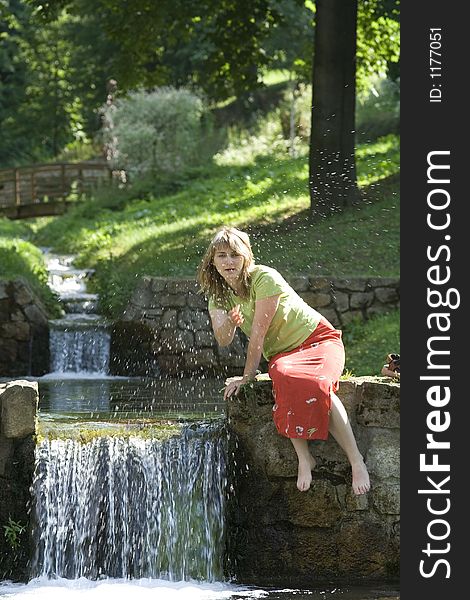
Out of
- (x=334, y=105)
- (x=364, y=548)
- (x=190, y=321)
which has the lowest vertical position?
(x=364, y=548)

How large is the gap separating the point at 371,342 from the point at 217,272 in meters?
5.45

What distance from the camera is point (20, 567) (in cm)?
820

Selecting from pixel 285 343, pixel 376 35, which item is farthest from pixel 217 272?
pixel 376 35

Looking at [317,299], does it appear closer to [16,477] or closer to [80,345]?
[80,345]

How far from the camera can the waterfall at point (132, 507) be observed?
827 centimetres

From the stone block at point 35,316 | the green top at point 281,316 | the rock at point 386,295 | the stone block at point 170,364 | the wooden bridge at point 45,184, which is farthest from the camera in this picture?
the wooden bridge at point 45,184

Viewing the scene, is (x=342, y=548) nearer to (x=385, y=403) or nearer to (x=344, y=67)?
(x=385, y=403)

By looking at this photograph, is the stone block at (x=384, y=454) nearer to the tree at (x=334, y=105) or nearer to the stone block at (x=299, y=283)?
the stone block at (x=299, y=283)

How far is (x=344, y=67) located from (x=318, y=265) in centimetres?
362

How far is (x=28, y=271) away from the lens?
15312 millimetres

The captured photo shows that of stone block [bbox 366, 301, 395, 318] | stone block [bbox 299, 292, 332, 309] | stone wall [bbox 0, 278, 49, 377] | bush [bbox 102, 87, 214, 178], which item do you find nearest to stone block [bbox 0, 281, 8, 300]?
stone wall [bbox 0, 278, 49, 377]

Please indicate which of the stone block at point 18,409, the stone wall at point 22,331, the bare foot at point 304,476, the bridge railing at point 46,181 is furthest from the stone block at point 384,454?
the bridge railing at point 46,181

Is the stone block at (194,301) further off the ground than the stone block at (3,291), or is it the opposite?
the stone block at (3,291)

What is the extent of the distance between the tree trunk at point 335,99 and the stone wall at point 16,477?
31.1 ft
